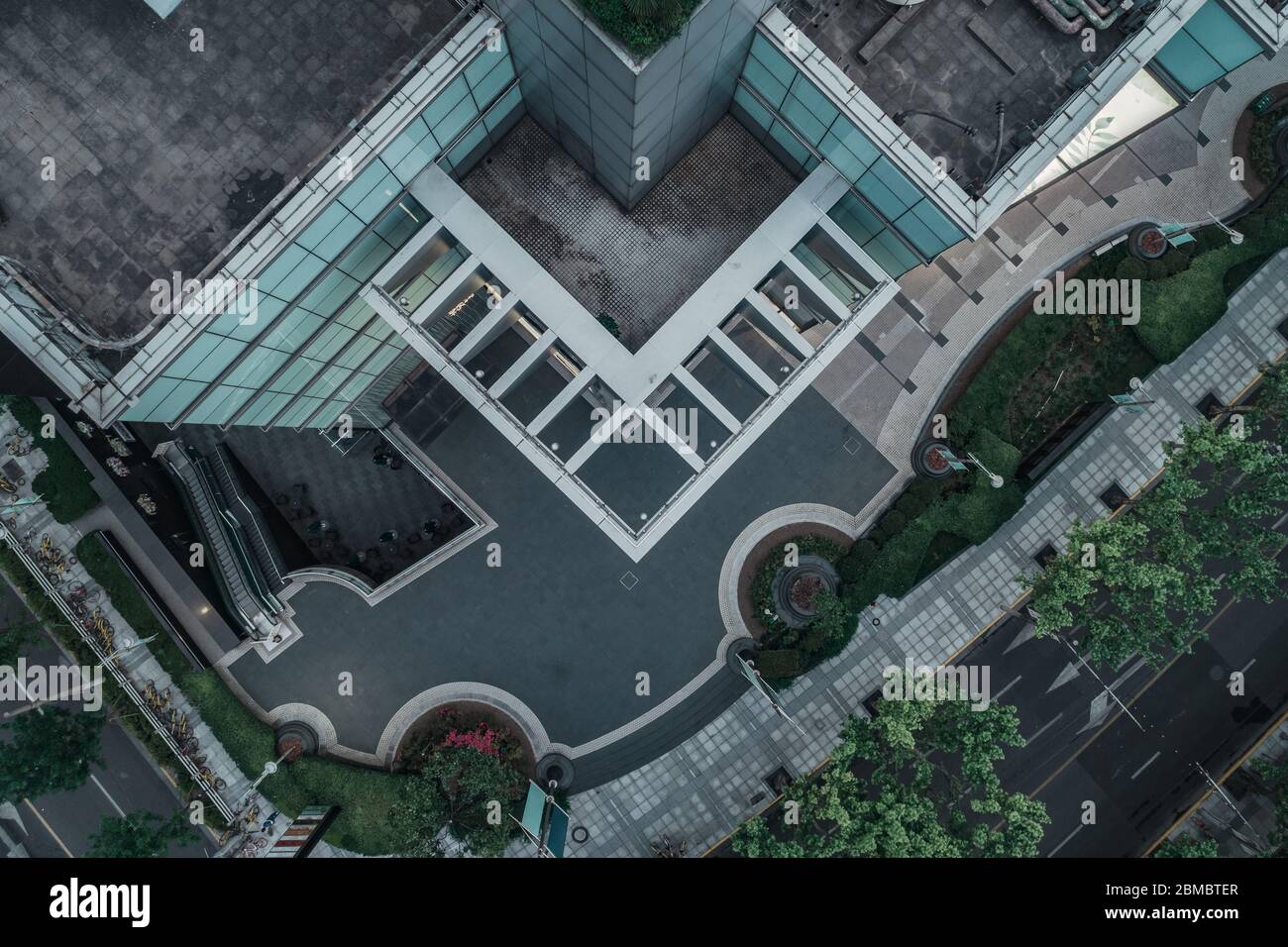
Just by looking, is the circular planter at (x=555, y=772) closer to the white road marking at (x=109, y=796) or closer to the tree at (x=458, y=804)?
the tree at (x=458, y=804)

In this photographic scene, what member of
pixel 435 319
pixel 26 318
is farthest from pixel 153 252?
pixel 435 319

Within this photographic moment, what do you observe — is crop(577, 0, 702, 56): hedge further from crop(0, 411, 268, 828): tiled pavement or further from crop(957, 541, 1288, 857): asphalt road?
crop(0, 411, 268, 828): tiled pavement

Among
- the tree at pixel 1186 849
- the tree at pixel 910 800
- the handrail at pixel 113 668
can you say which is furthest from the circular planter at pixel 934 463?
the handrail at pixel 113 668

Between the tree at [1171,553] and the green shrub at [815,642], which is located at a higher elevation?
the green shrub at [815,642]

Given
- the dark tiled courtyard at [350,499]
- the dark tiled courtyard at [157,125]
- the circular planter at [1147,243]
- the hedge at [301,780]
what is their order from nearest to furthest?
1. the dark tiled courtyard at [157,125]
2. the hedge at [301,780]
3. the circular planter at [1147,243]
4. the dark tiled courtyard at [350,499]

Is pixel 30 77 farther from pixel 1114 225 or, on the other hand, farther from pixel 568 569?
pixel 1114 225

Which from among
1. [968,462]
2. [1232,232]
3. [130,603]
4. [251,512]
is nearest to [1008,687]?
[968,462]
